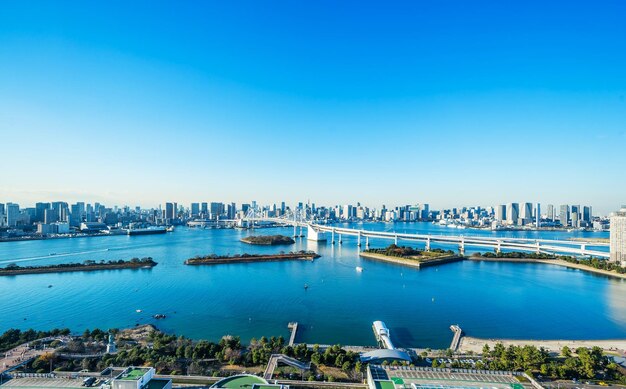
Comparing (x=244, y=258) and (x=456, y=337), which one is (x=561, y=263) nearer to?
(x=456, y=337)

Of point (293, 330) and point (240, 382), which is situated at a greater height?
point (240, 382)

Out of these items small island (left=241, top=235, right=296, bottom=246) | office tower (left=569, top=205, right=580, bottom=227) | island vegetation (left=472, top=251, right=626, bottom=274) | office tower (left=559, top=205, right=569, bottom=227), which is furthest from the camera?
office tower (left=559, top=205, right=569, bottom=227)

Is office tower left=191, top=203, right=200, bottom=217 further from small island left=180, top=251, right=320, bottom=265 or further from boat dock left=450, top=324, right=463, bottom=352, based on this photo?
boat dock left=450, top=324, right=463, bottom=352

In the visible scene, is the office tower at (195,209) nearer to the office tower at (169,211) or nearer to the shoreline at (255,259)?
the office tower at (169,211)

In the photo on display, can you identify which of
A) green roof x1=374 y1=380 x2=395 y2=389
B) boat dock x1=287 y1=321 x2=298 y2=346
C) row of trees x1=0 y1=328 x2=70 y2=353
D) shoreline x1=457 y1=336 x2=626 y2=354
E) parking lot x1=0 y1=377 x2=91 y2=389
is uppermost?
green roof x1=374 y1=380 x2=395 y2=389

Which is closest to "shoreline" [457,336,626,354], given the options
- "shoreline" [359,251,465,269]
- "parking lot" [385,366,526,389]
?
"parking lot" [385,366,526,389]

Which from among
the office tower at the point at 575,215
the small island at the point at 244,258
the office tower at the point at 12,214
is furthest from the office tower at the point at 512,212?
the office tower at the point at 12,214

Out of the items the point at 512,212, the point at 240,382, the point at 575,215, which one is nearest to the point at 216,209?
the point at 512,212
